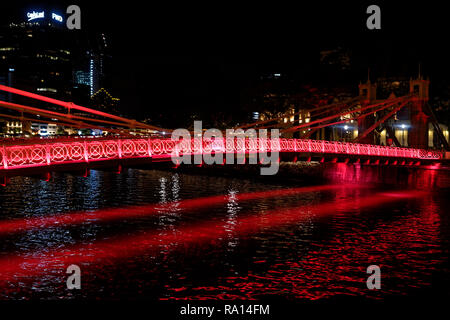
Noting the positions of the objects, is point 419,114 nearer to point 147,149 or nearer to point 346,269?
point 147,149

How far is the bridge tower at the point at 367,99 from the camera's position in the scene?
5250 cm

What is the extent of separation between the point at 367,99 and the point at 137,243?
3392 centimetres

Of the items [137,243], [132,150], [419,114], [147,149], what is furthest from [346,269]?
[419,114]

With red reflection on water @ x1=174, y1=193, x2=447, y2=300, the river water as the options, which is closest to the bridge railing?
the river water

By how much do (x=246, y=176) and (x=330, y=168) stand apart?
24.0 ft

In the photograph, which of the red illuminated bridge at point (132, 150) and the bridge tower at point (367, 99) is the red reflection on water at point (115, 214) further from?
the bridge tower at point (367, 99)

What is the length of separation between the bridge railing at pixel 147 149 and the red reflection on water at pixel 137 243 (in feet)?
11.9

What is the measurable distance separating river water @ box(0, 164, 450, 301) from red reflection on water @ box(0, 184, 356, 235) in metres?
0.06

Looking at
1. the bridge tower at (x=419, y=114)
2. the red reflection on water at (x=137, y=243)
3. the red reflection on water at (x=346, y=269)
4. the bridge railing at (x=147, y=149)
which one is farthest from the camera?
the bridge tower at (x=419, y=114)

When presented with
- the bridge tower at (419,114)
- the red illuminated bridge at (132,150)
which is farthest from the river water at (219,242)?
the bridge tower at (419,114)

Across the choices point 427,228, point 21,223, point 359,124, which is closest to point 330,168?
point 359,124

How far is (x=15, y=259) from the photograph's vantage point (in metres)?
21.1

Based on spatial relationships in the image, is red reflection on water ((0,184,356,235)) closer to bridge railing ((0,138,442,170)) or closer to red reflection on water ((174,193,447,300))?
bridge railing ((0,138,442,170))
